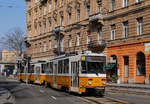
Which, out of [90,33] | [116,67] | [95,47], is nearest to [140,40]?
[116,67]

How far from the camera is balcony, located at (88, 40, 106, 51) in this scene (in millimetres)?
42094

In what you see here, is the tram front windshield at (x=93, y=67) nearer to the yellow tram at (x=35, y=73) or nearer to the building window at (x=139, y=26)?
the yellow tram at (x=35, y=73)

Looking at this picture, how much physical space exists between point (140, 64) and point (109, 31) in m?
7.70

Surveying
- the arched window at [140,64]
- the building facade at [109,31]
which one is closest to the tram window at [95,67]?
the building facade at [109,31]

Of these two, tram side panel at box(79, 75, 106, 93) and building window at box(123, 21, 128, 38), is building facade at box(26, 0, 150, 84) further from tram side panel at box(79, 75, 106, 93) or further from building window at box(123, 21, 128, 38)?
tram side panel at box(79, 75, 106, 93)

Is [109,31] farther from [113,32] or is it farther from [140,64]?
[140,64]

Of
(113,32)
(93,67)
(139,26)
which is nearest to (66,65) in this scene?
(93,67)

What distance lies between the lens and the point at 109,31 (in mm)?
41250

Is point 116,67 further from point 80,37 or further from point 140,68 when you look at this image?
point 80,37

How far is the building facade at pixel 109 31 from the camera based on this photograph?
3525cm

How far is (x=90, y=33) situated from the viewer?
46188 millimetres

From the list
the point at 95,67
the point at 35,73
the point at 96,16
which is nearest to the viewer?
the point at 95,67

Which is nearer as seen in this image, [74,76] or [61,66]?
[74,76]

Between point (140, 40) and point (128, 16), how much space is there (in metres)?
3.96
